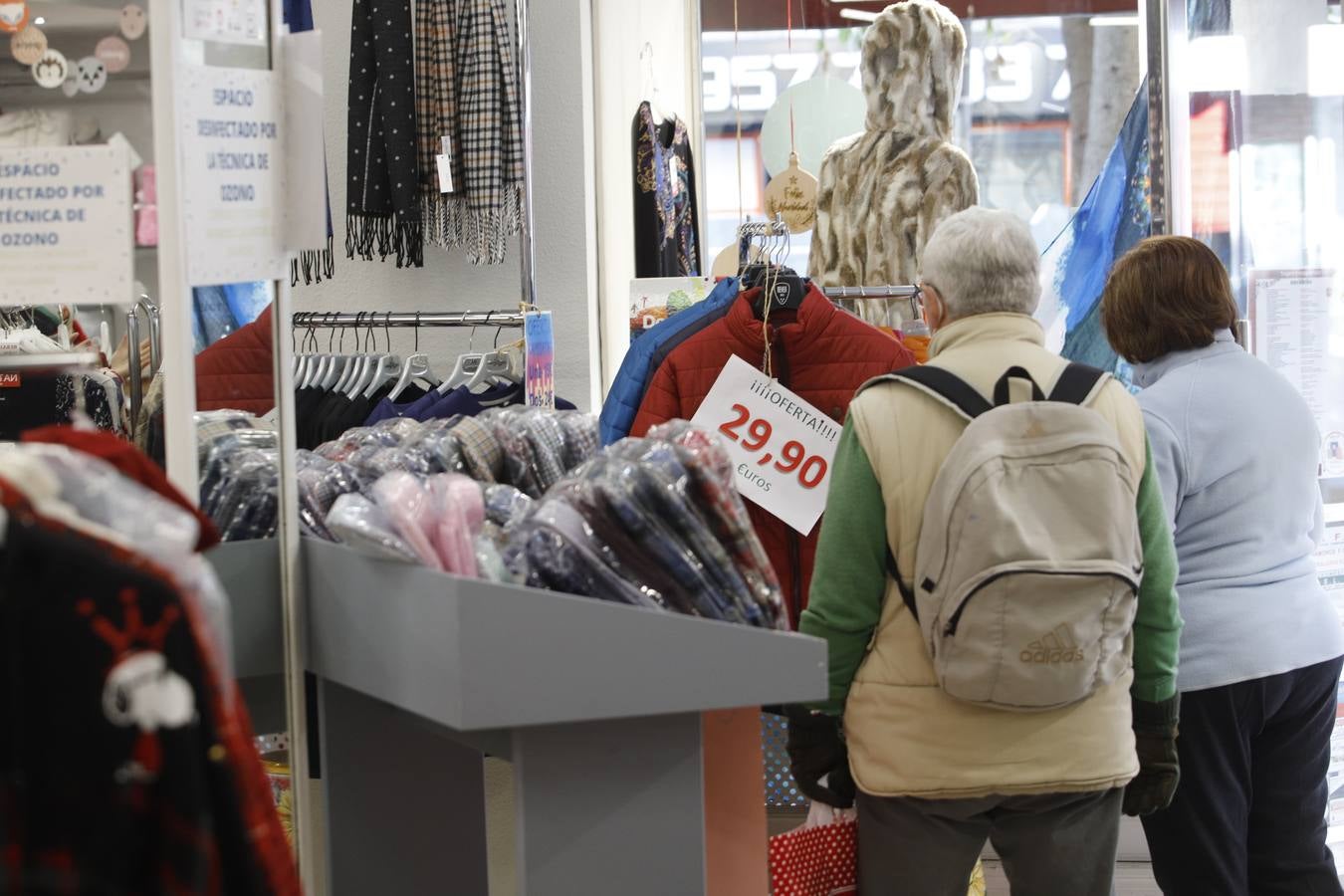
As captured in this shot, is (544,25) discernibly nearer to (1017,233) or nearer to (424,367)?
(424,367)

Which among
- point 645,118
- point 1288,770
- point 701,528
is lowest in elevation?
point 1288,770

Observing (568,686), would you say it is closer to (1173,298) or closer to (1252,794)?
(1173,298)

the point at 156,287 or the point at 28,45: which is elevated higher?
the point at 28,45

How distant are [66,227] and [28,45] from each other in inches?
9.6

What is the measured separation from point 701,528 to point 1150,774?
1.08 metres

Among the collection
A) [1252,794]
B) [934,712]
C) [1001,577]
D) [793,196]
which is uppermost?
[793,196]

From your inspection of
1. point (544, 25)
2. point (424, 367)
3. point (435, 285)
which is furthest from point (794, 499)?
point (544, 25)

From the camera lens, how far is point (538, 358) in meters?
3.54

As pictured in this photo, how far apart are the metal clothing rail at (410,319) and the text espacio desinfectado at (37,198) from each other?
199 centimetres

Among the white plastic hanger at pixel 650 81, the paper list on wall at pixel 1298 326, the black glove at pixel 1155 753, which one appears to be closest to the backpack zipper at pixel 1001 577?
the black glove at pixel 1155 753

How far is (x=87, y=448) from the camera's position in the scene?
4.00 ft

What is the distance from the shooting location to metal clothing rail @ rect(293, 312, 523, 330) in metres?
3.65

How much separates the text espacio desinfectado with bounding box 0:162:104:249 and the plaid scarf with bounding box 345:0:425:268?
7.87 ft

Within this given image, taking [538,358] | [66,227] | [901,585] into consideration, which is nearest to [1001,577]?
[901,585]
